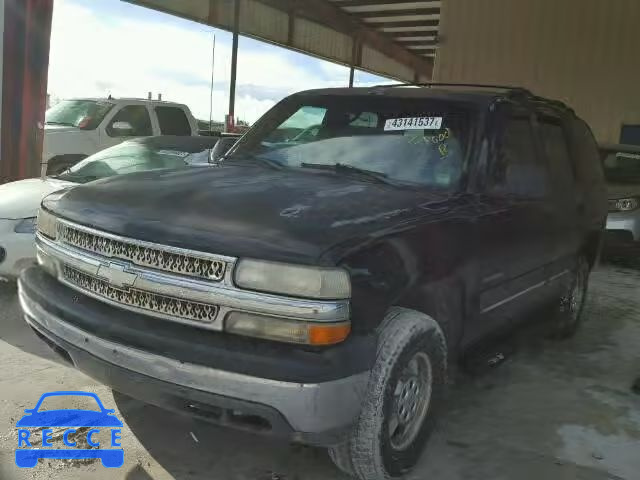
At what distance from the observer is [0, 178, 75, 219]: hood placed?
4.91 metres

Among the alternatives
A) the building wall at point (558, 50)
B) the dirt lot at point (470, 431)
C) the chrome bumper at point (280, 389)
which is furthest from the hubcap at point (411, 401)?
the building wall at point (558, 50)

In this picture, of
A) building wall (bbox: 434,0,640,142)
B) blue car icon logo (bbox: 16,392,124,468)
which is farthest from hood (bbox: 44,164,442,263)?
building wall (bbox: 434,0,640,142)

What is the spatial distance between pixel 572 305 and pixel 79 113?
8.42 m

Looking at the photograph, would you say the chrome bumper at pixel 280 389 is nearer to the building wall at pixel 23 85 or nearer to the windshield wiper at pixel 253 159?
the windshield wiper at pixel 253 159

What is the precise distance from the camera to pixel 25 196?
5.18m

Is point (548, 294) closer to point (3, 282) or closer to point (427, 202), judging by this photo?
point (427, 202)

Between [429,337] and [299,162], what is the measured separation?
1.31 m

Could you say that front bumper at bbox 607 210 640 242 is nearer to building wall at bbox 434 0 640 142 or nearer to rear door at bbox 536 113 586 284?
rear door at bbox 536 113 586 284

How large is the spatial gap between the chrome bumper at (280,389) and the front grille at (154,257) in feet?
→ 1.06

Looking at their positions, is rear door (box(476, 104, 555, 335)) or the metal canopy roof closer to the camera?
rear door (box(476, 104, 555, 335))

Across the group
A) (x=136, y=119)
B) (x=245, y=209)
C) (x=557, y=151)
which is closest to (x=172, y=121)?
(x=136, y=119)

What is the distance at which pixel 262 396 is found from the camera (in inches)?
84.0

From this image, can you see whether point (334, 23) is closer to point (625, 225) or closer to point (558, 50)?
point (558, 50)

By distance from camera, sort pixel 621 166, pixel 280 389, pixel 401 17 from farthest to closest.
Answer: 1. pixel 401 17
2. pixel 621 166
3. pixel 280 389
